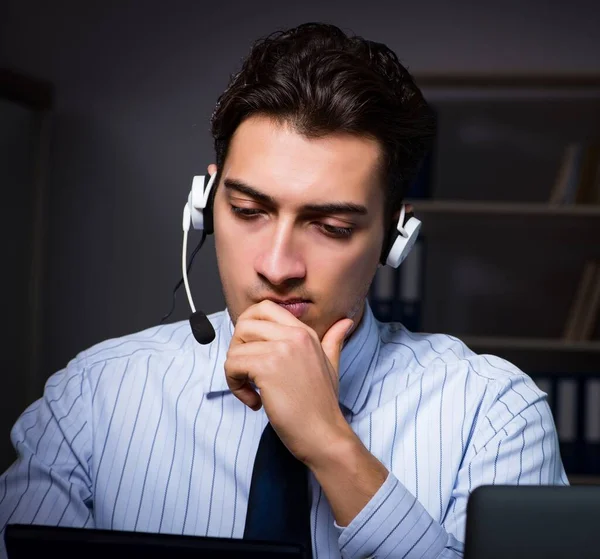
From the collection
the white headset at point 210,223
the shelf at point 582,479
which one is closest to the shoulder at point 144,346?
the white headset at point 210,223

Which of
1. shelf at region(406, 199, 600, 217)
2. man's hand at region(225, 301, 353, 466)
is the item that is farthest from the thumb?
shelf at region(406, 199, 600, 217)

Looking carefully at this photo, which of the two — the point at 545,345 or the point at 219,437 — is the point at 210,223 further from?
the point at 545,345

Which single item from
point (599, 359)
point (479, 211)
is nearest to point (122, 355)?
point (479, 211)

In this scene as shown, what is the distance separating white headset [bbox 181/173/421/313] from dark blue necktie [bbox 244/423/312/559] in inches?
11.5

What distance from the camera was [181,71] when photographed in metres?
3.43

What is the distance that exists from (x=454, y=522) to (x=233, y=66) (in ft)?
8.73

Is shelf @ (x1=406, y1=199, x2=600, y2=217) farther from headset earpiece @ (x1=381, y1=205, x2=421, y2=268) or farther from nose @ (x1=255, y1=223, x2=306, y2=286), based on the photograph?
nose @ (x1=255, y1=223, x2=306, y2=286)

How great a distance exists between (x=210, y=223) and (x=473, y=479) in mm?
536

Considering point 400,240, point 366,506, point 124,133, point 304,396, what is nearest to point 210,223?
point 400,240

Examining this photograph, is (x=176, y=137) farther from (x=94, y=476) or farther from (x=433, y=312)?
(x=94, y=476)

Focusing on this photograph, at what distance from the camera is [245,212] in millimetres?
1099

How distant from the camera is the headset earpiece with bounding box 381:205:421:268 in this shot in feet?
4.02

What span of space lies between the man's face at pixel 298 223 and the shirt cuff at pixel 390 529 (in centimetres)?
26

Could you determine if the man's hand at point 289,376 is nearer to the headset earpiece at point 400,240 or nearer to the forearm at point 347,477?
the forearm at point 347,477
